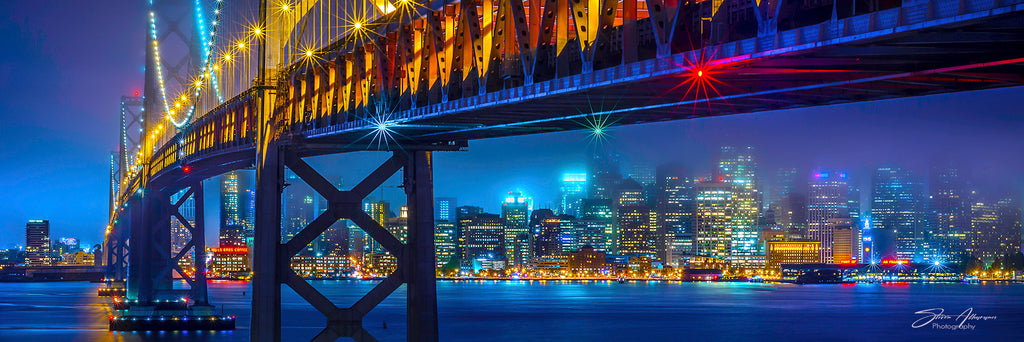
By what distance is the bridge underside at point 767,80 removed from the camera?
13898mm

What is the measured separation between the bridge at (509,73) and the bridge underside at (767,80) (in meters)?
0.04

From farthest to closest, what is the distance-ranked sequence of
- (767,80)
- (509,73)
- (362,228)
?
(362,228) < (509,73) < (767,80)

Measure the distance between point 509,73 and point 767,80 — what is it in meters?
5.14

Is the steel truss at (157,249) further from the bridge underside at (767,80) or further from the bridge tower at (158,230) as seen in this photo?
the bridge underside at (767,80)

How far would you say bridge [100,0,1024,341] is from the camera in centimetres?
1459

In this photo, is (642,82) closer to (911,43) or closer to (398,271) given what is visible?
(911,43)

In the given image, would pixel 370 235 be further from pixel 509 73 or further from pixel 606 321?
pixel 606 321

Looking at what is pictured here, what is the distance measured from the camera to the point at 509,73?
70.1ft

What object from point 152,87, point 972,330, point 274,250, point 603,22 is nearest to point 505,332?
point 152,87

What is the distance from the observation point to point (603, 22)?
60.7ft

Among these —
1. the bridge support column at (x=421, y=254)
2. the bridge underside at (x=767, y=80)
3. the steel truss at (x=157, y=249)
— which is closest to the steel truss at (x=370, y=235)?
the bridge support column at (x=421, y=254)

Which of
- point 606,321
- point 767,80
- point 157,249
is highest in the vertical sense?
point 767,80

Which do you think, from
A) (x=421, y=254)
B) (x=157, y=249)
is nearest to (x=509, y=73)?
(x=421, y=254)

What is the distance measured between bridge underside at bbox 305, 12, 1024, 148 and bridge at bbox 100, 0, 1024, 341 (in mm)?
37
